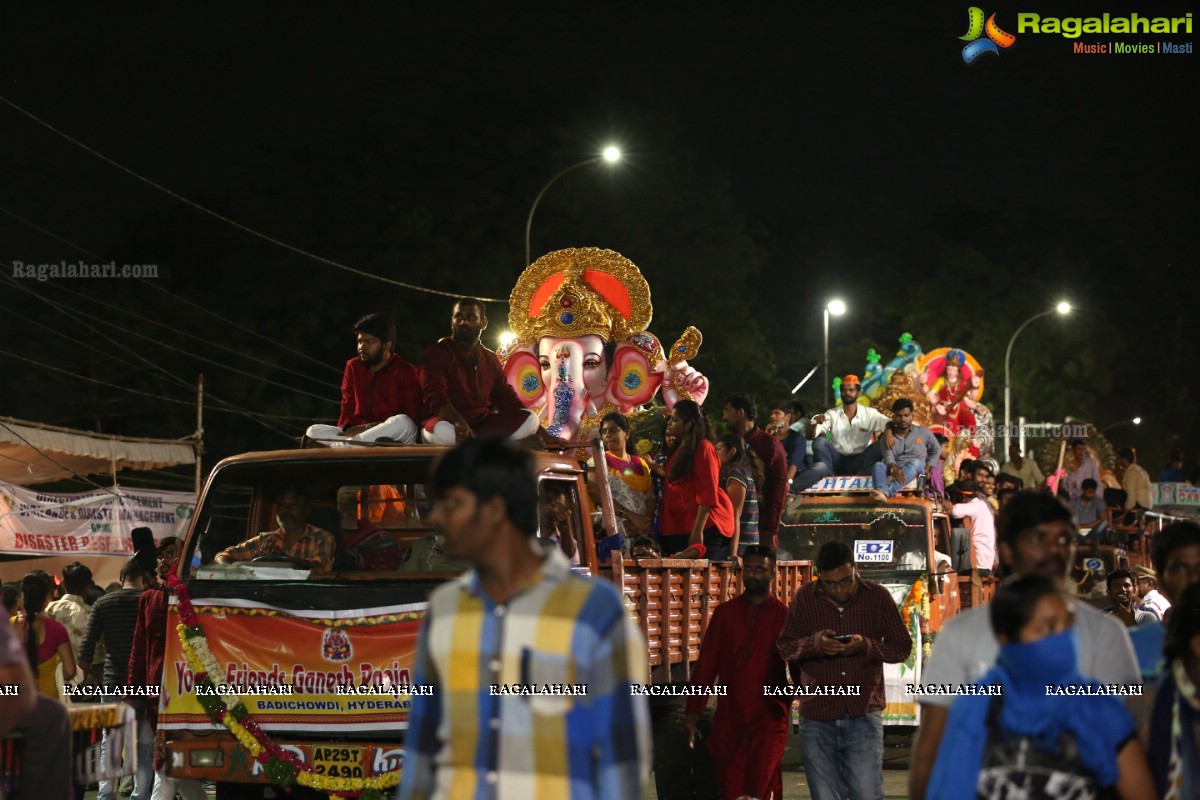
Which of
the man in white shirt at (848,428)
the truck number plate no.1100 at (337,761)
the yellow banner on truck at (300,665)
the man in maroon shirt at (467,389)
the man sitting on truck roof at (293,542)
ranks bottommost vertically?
the truck number plate no.1100 at (337,761)

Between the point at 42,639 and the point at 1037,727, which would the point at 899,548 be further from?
the point at 1037,727

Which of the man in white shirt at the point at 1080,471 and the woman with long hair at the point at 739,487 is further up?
the man in white shirt at the point at 1080,471

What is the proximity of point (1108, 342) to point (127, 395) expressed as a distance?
46.8 m

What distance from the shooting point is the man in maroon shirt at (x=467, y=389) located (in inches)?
391

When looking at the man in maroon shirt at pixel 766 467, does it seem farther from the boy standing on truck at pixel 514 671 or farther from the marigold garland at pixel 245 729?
the boy standing on truck at pixel 514 671

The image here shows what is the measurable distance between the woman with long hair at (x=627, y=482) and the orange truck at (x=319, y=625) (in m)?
2.70

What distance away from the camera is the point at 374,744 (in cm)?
866

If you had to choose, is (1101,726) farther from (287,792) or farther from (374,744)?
(287,792)

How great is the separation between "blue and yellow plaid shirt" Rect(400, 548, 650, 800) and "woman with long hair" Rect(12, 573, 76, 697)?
24.2 ft

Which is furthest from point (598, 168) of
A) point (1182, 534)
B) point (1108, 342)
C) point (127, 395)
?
point (1182, 534)

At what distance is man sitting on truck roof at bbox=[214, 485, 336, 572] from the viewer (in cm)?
907

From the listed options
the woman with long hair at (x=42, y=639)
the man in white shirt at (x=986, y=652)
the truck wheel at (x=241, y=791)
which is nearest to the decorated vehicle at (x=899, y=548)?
the truck wheel at (x=241, y=791)

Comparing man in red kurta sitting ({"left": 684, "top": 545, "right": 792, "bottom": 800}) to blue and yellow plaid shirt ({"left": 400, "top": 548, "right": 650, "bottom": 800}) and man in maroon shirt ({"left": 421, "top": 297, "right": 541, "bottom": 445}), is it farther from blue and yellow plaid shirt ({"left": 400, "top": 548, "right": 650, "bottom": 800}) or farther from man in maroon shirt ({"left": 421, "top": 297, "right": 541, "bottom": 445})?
blue and yellow plaid shirt ({"left": 400, "top": 548, "right": 650, "bottom": 800})

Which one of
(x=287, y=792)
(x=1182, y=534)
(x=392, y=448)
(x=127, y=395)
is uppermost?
(x=127, y=395)
